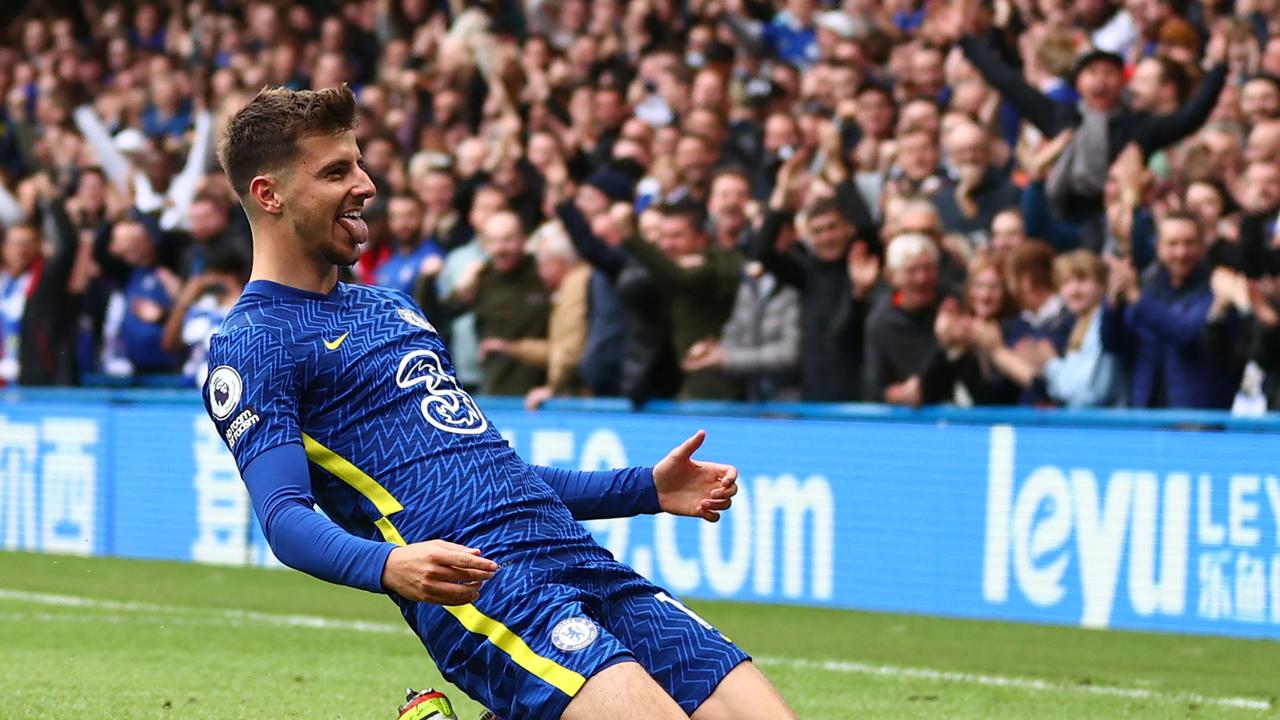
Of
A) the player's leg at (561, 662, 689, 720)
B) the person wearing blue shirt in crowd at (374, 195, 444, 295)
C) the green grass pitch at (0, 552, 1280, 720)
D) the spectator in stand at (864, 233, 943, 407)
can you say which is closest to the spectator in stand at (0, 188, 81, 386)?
the person wearing blue shirt in crowd at (374, 195, 444, 295)

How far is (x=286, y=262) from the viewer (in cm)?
445

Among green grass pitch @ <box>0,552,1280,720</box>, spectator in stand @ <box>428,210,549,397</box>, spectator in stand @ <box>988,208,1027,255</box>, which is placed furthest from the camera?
spectator in stand @ <box>428,210,549,397</box>

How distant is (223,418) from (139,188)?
13.6m

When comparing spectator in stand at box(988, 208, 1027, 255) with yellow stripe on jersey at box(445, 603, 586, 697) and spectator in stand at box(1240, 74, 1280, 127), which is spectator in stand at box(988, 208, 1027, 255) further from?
yellow stripe on jersey at box(445, 603, 586, 697)

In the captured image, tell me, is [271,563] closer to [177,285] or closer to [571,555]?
[177,285]

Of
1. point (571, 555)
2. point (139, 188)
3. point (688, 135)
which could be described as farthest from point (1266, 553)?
point (139, 188)

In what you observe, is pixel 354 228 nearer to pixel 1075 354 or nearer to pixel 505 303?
pixel 1075 354

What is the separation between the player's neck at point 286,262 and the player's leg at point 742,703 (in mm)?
1230

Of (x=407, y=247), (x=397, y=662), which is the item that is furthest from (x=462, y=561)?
(x=407, y=247)

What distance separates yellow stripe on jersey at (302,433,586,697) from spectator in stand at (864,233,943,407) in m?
6.58

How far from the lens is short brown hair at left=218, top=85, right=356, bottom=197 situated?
14.3 ft

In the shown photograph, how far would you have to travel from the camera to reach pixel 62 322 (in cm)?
1590

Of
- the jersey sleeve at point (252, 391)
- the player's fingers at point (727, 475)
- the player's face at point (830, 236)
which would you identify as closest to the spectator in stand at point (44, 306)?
the player's face at point (830, 236)

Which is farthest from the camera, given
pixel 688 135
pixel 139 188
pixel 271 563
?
pixel 139 188
